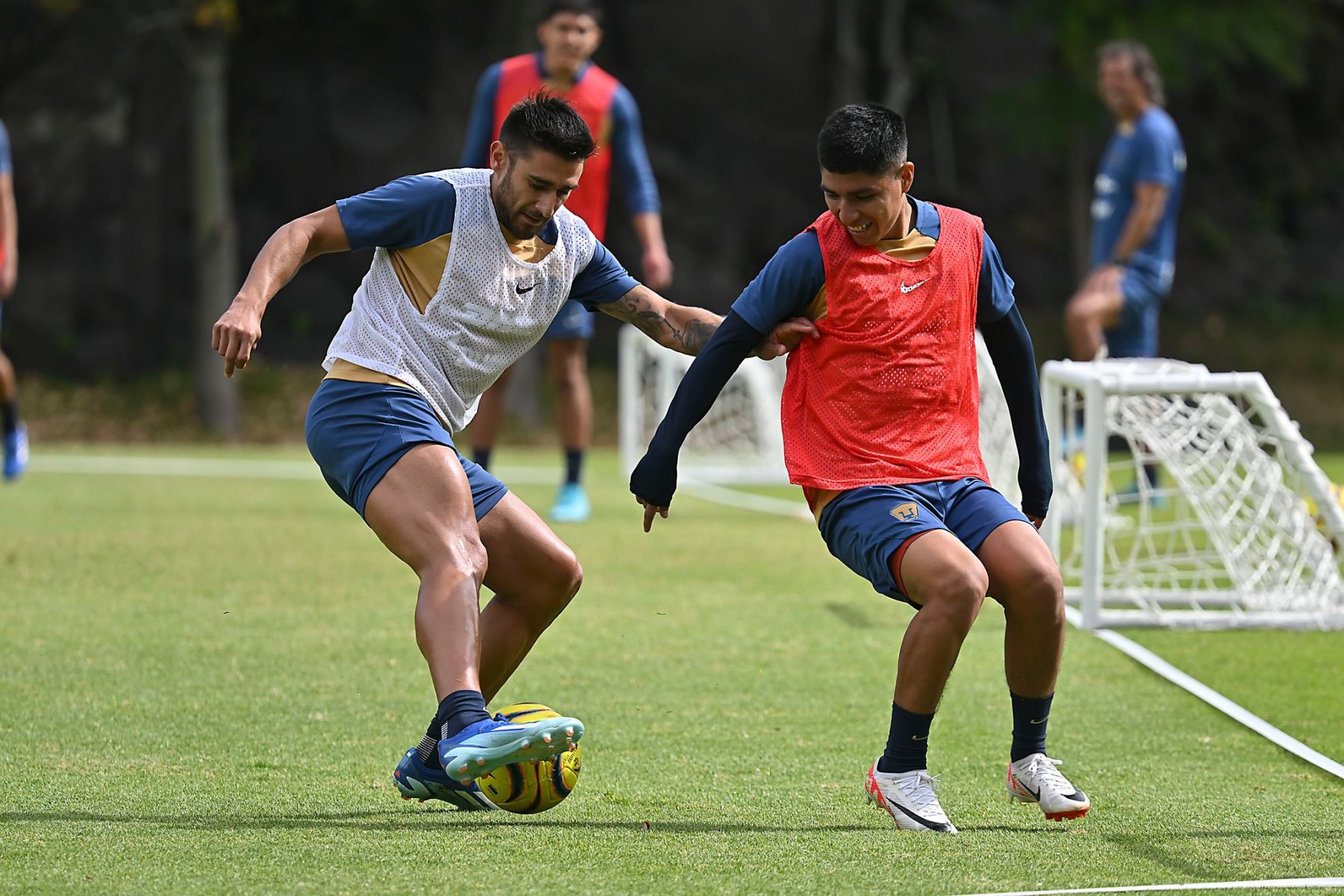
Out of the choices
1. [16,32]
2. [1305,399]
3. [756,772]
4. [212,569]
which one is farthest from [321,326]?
[756,772]

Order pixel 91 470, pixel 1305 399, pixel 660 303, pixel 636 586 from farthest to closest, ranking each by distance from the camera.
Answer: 1. pixel 1305 399
2. pixel 91 470
3. pixel 636 586
4. pixel 660 303

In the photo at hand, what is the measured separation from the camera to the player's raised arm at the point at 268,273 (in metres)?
3.53

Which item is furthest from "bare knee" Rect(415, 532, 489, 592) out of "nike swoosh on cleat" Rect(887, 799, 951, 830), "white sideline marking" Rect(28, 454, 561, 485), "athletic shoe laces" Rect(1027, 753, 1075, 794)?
"white sideline marking" Rect(28, 454, 561, 485)

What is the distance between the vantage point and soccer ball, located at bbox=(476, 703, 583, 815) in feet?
10.9

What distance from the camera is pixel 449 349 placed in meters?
3.94

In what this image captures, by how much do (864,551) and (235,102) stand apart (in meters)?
18.5

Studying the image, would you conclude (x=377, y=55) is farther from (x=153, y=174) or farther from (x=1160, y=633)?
(x=1160, y=633)

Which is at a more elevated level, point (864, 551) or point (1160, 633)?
point (864, 551)

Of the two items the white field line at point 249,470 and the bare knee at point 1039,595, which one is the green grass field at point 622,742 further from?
the white field line at point 249,470

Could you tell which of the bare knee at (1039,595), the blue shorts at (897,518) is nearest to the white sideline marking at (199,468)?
the blue shorts at (897,518)

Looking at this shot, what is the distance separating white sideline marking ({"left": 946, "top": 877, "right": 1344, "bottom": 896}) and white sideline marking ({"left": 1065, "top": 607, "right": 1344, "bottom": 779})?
1.01 metres

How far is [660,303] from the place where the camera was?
14.0ft

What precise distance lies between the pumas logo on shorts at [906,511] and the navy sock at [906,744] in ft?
1.33

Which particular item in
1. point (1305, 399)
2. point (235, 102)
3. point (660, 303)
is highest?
point (235, 102)
